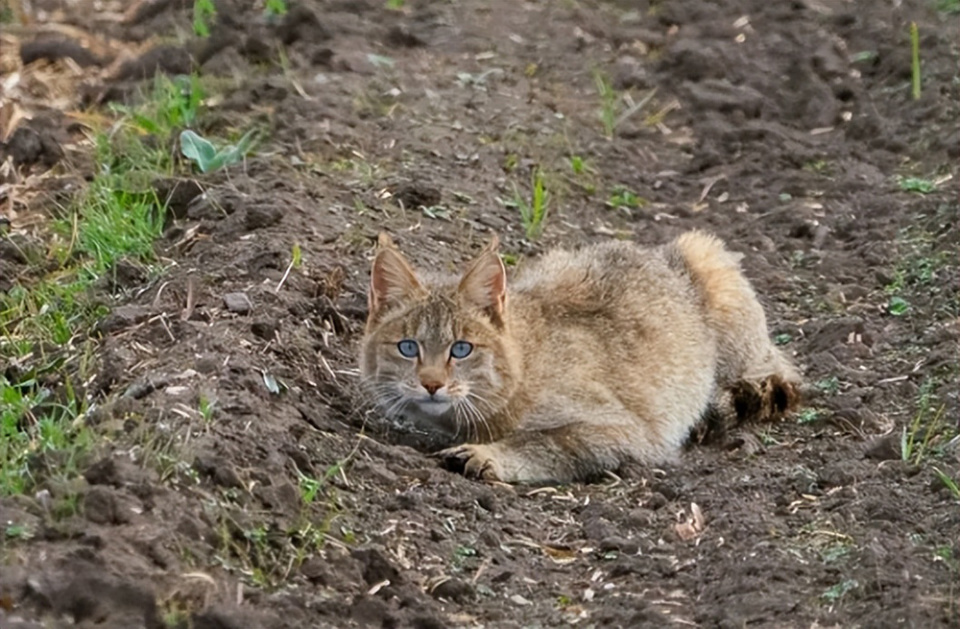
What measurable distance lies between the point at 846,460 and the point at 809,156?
3.35 m

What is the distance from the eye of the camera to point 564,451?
6.35 m

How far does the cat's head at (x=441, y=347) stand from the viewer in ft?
20.4

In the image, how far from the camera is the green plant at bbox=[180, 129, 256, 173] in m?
7.96

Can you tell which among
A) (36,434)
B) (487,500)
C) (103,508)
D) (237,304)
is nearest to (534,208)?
(237,304)

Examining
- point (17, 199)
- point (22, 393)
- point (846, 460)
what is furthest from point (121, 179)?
point (846, 460)

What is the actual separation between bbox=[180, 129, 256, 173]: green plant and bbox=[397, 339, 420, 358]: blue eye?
83.3 inches

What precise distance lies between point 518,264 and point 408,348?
1.61 meters

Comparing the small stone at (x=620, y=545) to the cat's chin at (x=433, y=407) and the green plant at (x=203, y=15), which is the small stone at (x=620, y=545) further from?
the green plant at (x=203, y=15)

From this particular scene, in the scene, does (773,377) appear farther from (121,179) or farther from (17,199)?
(17,199)

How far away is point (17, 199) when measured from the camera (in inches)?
319

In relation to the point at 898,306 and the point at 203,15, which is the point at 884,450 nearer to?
the point at 898,306

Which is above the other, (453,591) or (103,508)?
(103,508)

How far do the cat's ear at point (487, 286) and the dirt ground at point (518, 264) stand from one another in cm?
64

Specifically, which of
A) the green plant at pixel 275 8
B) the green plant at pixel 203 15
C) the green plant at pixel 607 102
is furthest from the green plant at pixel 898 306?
the green plant at pixel 203 15
